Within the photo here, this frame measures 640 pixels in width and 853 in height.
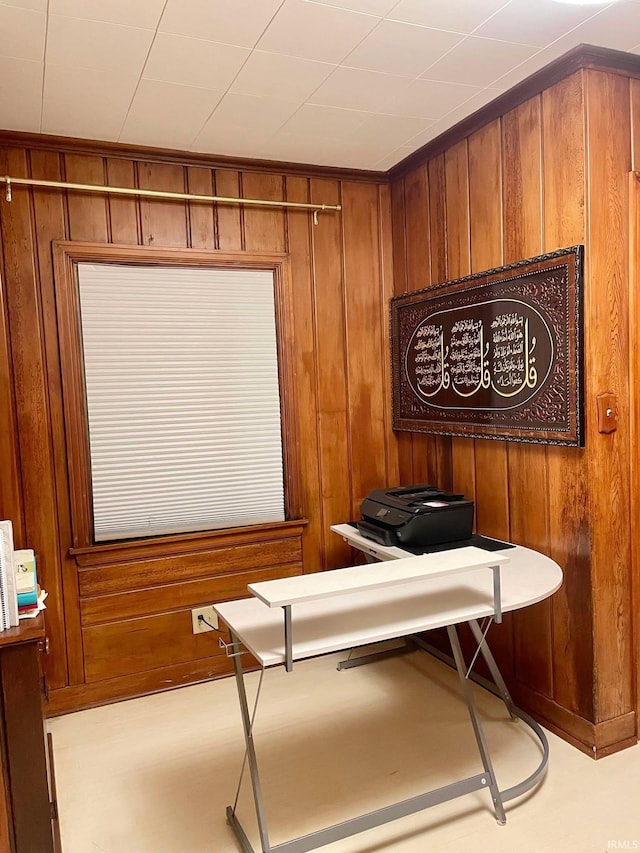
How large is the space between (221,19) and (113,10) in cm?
31

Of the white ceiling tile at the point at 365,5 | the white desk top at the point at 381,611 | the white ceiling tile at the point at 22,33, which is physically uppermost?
the white ceiling tile at the point at 365,5

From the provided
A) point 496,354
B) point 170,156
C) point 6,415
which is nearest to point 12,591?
point 6,415

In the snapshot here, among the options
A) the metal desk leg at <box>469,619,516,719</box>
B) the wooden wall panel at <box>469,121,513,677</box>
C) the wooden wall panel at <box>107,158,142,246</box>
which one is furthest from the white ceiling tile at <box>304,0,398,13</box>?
the metal desk leg at <box>469,619,516,719</box>

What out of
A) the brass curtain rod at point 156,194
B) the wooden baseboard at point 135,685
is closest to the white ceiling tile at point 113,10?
the brass curtain rod at point 156,194

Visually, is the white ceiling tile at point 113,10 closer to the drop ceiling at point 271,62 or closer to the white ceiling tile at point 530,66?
the drop ceiling at point 271,62

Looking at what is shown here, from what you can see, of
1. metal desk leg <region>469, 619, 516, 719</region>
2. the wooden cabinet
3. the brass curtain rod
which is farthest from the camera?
the brass curtain rod

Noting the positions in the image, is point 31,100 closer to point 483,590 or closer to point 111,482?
point 111,482

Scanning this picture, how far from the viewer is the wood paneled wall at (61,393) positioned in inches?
108

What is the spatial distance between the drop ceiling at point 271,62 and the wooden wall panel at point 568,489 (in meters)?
0.23

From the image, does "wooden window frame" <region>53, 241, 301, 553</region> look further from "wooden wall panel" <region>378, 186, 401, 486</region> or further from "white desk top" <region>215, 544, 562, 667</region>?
"white desk top" <region>215, 544, 562, 667</region>

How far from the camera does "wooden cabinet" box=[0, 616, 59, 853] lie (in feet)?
5.15

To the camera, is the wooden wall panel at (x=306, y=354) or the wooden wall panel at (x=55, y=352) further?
the wooden wall panel at (x=306, y=354)

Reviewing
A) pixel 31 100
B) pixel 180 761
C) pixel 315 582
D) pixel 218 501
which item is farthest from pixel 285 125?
pixel 180 761

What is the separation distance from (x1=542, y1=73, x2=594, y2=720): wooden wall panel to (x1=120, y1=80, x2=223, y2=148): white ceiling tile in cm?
130
